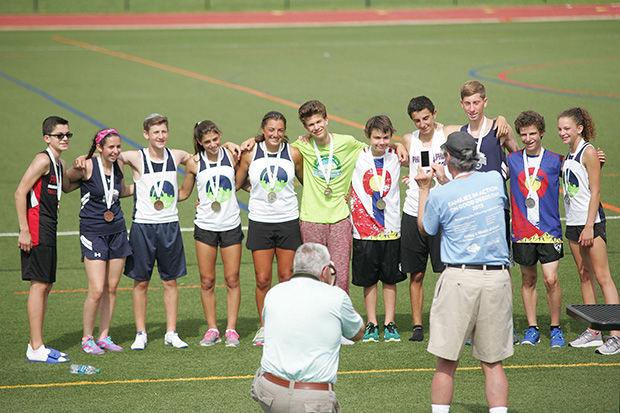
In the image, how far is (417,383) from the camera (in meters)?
7.74

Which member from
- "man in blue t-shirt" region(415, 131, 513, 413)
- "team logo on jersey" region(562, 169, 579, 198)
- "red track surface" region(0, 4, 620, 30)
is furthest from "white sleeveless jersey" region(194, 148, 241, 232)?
"red track surface" region(0, 4, 620, 30)

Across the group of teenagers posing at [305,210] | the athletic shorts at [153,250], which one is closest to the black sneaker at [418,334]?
the group of teenagers posing at [305,210]

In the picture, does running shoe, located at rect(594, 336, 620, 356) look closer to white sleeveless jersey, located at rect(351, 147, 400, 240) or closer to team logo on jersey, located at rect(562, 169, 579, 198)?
team logo on jersey, located at rect(562, 169, 579, 198)

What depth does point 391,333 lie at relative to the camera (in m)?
8.88

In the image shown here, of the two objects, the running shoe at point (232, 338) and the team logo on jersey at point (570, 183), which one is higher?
the team logo on jersey at point (570, 183)

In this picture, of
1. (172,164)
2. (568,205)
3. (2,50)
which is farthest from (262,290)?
(2,50)

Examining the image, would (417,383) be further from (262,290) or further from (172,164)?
(172,164)

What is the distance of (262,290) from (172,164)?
1564 millimetres

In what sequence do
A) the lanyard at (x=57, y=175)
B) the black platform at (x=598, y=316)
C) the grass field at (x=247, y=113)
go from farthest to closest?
the lanyard at (x=57, y=175)
the grass field at (x=247, y=113)
the black platform at (x=598, y=316)

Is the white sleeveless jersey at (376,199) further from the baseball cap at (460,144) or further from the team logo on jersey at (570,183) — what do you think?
the baseball cap at (460,144)

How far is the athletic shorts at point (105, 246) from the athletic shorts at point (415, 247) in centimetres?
272

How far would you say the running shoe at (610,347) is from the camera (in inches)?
324

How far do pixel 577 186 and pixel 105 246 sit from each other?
179 inches

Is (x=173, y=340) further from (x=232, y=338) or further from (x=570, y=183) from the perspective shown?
(x=570, y=183)
